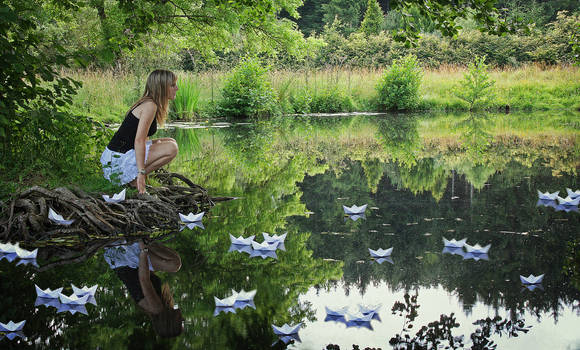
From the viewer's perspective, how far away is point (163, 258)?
390cm

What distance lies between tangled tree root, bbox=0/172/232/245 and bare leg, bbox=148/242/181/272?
1.69ft

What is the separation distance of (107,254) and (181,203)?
1.49 meters

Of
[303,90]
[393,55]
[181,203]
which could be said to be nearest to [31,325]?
[181,203]

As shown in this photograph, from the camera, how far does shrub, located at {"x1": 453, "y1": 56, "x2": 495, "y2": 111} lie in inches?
885

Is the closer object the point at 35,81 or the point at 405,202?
the point at 35,81

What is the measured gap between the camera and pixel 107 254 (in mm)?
4055

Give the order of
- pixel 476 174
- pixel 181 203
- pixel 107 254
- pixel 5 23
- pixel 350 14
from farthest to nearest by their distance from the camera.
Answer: pixel 350 14
pixel 476 174
pixel 181 203
pixel 5 23
pixel 107 254

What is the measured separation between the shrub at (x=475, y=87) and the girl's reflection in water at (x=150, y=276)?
20226mm

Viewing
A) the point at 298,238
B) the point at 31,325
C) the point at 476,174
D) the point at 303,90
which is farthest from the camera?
the point at 303,90

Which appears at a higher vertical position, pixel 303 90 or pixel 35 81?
pixel 35 81

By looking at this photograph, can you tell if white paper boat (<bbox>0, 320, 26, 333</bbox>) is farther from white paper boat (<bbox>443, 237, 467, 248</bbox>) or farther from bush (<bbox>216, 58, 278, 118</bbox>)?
bush (<bbox>216, 58, 278, 118</bbox>)

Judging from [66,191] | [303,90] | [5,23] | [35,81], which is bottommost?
[303,90]

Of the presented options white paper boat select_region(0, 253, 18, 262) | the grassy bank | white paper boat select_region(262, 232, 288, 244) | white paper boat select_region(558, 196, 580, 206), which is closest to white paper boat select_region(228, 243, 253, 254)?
white paper boat select_region(262, 232, 288, 244)

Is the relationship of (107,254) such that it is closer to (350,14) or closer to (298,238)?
(298,238)
